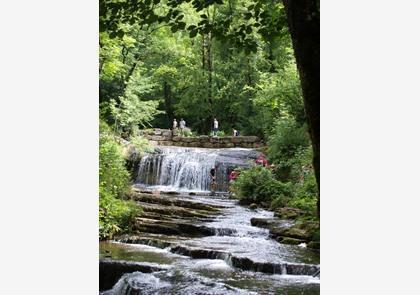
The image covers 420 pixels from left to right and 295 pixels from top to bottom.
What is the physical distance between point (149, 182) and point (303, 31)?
983cm

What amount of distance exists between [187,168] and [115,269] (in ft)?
22.4

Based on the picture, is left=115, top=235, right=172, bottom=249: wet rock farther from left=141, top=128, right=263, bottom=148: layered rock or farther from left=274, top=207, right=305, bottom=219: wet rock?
left=141, top=128, right=263, bottom=148: layered rock

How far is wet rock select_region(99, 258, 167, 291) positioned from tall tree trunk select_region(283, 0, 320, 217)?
3391mm

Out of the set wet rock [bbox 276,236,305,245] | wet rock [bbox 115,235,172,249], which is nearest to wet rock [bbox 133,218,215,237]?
wet rock [bbox 115,235,172,249]

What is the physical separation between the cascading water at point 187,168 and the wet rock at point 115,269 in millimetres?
6061

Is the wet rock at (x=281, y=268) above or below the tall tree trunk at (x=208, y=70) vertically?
below

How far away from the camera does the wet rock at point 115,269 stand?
4391 millimetres

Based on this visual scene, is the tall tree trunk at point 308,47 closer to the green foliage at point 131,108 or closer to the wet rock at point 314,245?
the wet rock at point 314,245

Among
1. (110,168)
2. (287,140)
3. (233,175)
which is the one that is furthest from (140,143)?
(110,168)

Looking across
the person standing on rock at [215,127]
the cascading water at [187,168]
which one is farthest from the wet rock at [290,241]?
the person standing on rock at [215,127]

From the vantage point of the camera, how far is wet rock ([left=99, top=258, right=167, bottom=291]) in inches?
173

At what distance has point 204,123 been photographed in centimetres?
1402

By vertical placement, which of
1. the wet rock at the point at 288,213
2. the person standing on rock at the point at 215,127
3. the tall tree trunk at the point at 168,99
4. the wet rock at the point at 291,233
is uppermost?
the tall tree trunk at the point at 168,99
